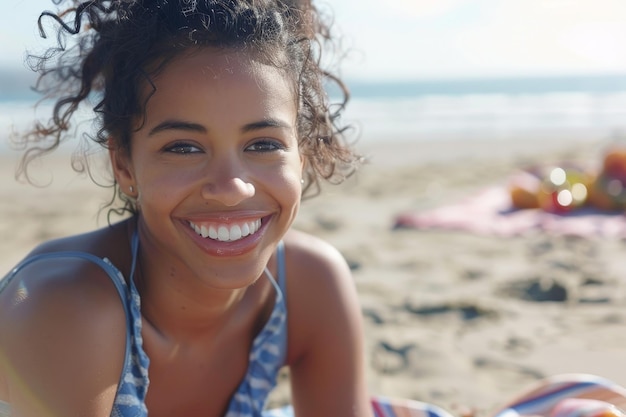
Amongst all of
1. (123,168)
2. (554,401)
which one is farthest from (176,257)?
(554,401)

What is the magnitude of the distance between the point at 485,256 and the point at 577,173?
180 centimetres

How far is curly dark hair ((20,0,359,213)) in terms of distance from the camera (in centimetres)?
186

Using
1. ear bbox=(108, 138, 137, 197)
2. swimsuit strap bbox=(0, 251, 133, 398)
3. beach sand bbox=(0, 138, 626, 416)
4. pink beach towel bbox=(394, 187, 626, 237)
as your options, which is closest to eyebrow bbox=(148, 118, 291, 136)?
ear bbox=(108, 138, 137, 197)

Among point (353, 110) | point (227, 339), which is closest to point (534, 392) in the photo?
point (227, 339)

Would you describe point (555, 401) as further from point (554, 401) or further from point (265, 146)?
point (265, 146)

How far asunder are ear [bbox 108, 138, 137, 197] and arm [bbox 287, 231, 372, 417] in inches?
21.8

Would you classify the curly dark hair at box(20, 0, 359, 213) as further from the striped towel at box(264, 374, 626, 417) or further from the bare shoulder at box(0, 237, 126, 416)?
the striped towel at box(264, 374, 626, 417)

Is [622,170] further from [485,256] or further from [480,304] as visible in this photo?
[480,304]

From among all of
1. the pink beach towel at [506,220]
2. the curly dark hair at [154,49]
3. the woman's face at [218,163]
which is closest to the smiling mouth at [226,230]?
the woman's face at [218,163]

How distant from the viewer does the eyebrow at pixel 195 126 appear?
5.97 ft

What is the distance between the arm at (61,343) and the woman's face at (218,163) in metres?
0.24

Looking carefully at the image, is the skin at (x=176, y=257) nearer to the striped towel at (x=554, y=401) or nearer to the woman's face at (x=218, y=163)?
the woman's face at (x=218, y=163)

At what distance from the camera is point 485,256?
472 centimetres

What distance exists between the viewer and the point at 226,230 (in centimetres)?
188
